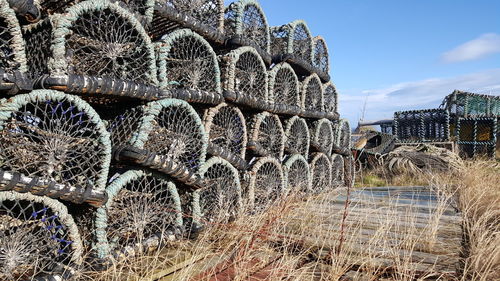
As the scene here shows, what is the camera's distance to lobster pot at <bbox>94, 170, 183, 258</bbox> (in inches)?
91.3

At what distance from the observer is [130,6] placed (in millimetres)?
2662

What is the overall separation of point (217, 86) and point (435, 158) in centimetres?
621

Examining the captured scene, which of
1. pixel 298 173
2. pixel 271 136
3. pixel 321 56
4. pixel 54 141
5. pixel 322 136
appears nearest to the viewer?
pixel 54 141

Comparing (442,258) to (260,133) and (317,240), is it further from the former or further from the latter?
(260,133)

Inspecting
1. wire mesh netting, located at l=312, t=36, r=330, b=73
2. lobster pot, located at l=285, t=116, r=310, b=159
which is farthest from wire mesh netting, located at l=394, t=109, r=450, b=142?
lobster pot, located at l=285, t=116, r=310, b=159

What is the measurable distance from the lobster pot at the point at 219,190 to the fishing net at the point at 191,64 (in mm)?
621

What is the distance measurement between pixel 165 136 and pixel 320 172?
2818mm

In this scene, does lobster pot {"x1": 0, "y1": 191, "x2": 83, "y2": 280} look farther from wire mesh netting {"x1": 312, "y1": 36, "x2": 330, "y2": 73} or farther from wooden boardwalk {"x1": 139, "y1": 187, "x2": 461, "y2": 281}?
wire mesh netting {"x1": 312, "y1": 36, "x2": 330, "y2": 73}

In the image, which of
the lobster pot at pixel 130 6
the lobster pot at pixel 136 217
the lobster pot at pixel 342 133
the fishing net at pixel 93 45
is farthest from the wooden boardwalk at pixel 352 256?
the lobster pot at pixel 342 133

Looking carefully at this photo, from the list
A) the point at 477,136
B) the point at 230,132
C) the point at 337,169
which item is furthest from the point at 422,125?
the point at 230,132

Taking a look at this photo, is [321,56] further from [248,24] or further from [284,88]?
[248,24]

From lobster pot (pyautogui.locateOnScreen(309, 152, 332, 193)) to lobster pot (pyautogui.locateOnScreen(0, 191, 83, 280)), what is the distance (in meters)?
3.24

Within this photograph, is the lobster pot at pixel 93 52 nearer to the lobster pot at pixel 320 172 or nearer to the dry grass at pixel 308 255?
the dry grass at pixel 308 255

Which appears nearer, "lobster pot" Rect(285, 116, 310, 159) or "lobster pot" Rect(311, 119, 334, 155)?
"lobster pot" Rect(285, 116, 310, 159)
